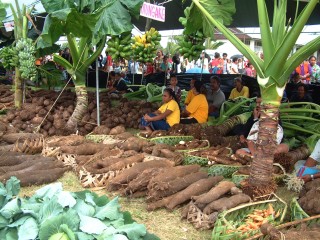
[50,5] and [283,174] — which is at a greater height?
[50,5]

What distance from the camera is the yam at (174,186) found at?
434cm

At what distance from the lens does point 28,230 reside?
8.82 feet

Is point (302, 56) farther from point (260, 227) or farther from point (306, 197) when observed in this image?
point (260, 227)

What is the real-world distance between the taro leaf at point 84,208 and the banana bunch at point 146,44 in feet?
19.5

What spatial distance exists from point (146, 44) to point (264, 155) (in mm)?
5148

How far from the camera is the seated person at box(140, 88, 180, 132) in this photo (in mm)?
7379

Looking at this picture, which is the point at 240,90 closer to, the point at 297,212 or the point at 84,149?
the point at 84,149

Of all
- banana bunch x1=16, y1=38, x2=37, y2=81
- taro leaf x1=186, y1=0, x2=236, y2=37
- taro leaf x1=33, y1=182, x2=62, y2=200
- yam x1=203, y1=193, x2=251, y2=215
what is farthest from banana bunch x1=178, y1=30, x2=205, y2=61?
taro leaf x1=33, y1=182, x2=62, y2=200

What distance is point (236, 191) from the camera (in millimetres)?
4156

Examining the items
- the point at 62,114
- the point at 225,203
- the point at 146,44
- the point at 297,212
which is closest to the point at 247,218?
the point at 225,203

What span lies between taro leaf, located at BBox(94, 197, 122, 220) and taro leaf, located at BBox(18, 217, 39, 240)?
0.47m

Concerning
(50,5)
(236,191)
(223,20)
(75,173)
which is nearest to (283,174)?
(236,191)

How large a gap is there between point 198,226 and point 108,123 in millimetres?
4568

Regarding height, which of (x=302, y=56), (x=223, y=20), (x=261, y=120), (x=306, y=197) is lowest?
(x=306, y=197)
